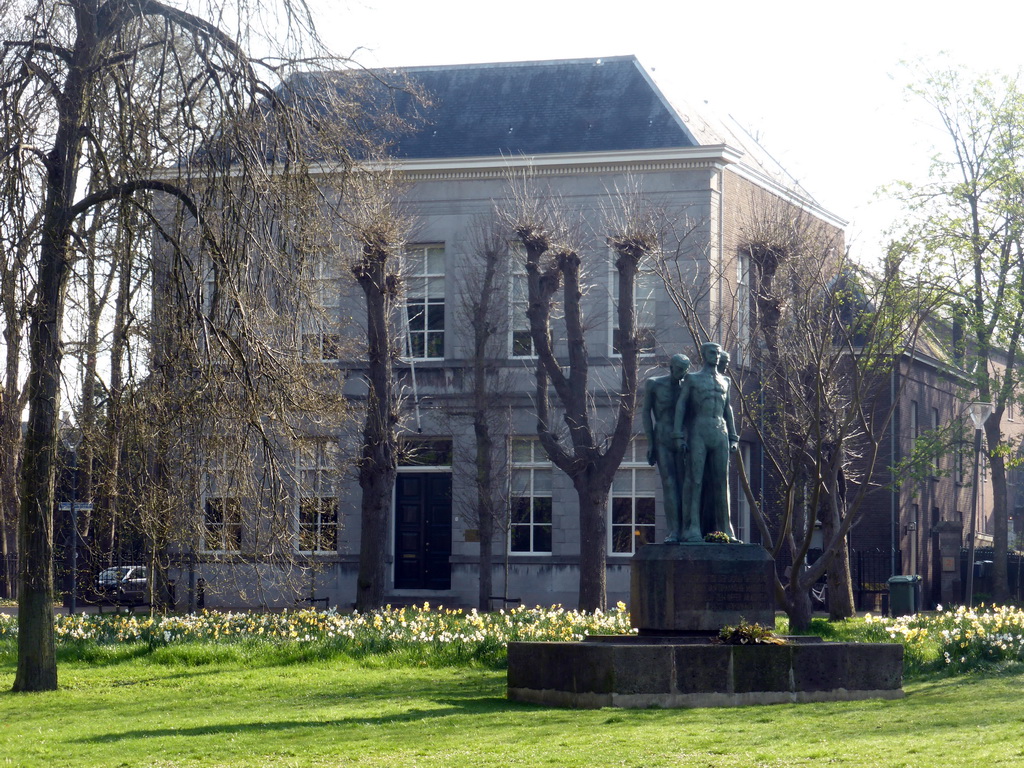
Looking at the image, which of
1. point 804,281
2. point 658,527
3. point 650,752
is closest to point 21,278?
point 650,752

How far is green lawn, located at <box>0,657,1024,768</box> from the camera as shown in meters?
9.61

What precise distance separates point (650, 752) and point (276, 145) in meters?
6.79

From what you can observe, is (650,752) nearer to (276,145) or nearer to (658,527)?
(276,145)

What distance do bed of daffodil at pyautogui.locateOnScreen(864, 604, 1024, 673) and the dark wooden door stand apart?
14997mm

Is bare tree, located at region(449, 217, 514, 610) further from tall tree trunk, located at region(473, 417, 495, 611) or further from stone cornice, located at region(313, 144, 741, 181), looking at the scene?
stone cornice, located at region(313, 144, 741, 181)

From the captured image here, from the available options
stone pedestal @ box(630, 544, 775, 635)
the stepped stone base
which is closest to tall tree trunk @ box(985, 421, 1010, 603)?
stone pedestal @ box(630, 544, 775, 635)

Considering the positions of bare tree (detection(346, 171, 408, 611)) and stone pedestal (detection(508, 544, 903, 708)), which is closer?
stone pedestal (detection(508, 544, 903, 708))

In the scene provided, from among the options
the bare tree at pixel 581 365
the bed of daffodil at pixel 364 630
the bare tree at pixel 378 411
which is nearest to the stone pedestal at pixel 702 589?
the bed of daffodil at pixel 364 630

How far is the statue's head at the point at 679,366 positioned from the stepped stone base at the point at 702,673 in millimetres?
3026

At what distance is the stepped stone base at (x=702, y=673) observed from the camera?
12.6 meters

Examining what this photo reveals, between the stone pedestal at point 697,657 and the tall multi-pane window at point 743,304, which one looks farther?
the tall multi-pane window at point 743,304

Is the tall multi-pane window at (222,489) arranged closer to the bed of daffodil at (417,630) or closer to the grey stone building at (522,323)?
the bed of daffodil at (417,630)

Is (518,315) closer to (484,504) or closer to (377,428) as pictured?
(484,504)

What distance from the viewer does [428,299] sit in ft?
105
